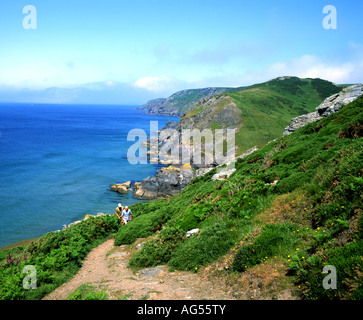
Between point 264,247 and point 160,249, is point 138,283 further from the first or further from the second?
point 264,247

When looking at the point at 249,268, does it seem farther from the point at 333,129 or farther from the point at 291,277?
the point at 333,129

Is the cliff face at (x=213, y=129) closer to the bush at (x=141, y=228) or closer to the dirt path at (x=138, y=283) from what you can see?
the bush at (x=141, y=228)

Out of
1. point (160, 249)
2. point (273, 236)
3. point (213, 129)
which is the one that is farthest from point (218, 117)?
point (273, 236)

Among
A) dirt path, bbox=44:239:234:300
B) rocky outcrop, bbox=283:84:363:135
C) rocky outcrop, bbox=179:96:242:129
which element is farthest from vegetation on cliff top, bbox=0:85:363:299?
rocky outcrop, bbox=179:96:242:129

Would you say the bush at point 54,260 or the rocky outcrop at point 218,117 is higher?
the rocky outcrop at point 218,117

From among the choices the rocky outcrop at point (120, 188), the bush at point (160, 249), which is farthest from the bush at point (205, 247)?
the rocky outcrop at point (120, 188)
